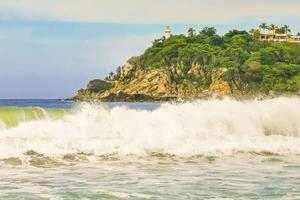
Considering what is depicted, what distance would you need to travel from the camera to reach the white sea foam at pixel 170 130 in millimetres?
18891

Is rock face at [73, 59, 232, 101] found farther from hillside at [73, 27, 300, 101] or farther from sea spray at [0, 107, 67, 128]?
sea spray at [0, 107, 67, 128]

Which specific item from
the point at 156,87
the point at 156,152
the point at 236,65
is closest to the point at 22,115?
the point at 156,152

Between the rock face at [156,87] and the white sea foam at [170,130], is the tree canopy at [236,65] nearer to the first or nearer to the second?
the rock face at [156,87]

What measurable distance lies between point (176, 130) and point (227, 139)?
211 centimetres

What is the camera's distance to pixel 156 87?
176 m

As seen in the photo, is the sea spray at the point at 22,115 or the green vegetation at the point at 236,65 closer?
the sea spray at the point at 22,115

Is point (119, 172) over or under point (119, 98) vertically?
over

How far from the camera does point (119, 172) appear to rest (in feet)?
49.5

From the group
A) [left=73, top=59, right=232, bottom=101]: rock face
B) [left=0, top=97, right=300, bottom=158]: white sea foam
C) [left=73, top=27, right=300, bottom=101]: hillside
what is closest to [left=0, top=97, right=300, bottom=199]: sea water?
[left=0, top=97, right=300, bottom=158]: white sea foam

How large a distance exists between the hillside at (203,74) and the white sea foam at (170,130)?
143 m

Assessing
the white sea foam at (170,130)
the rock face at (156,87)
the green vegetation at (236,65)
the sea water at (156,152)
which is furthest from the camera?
the green vegetation at (236,65)

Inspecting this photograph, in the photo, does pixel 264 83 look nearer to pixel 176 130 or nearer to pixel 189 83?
pixel 189 83

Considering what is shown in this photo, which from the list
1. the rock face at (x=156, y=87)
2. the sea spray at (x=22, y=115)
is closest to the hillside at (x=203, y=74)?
the rock face at (x=156, y=87)

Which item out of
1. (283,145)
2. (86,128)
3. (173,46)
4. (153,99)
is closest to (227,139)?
(283,145)
